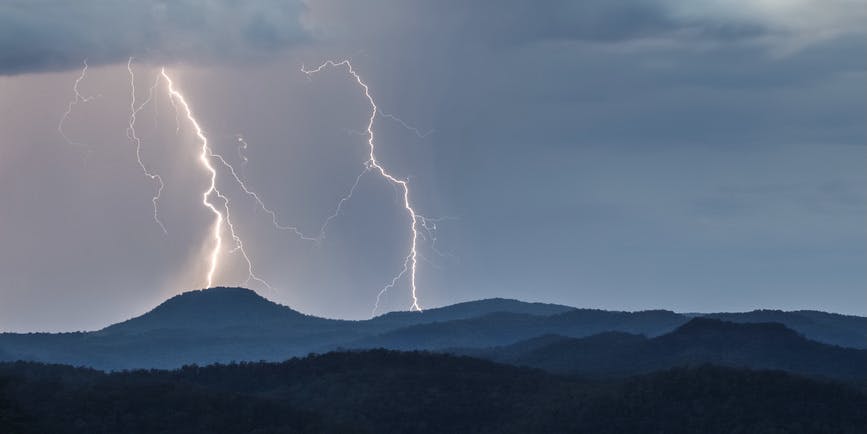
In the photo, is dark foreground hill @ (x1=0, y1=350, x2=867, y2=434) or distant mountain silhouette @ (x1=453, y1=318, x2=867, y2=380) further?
distant mountain silhouette @ (x1=453, y1=318, x2=867, y2=380)

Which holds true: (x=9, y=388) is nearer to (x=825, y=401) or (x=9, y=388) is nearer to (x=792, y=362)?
(x=825, y=401)

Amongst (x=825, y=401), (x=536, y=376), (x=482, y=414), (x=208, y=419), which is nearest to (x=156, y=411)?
(x=208, y=419)

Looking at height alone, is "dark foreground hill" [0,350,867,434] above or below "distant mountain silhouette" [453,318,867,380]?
below

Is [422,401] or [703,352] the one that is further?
[703,352]

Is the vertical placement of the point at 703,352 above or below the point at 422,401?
above
